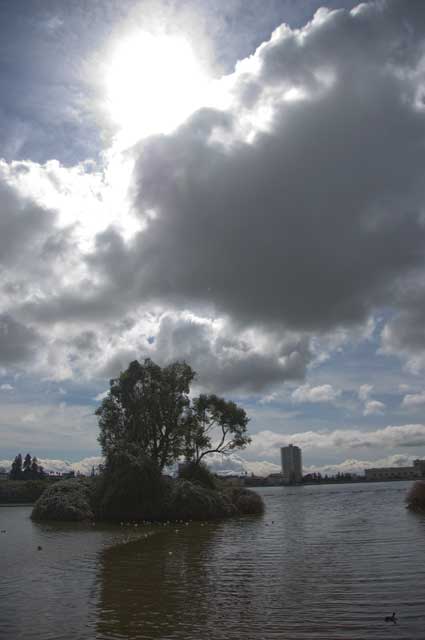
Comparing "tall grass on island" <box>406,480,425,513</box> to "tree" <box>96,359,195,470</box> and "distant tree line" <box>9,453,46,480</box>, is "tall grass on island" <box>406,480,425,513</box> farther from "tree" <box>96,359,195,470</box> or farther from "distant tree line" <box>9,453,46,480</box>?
"distant tree line" <box>9,453,46,480</box>

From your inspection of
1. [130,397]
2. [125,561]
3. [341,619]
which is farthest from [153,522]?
[341,619]

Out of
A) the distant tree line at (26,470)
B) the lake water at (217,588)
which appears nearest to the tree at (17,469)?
the distant tree line at (26,470)

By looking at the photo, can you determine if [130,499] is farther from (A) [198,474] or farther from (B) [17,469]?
(B) [17,469]

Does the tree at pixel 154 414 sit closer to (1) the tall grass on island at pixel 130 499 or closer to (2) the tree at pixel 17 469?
(1) the tall grass on island at pixel 130 499

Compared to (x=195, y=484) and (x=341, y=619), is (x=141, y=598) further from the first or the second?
(x=195, y=484)

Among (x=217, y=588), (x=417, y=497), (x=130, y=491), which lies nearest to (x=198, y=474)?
(x=130, y=491)

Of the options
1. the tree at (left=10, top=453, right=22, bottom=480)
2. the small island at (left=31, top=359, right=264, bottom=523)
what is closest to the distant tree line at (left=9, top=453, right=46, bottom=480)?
the tree at (left=10, top=453, right=22, bottom=480)

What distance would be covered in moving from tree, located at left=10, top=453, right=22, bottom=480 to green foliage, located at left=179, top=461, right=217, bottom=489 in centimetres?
13915

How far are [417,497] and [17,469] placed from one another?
160652mm

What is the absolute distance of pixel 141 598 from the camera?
13.7m

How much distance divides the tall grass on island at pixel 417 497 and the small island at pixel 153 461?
14.4 m

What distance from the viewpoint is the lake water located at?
10.8 m

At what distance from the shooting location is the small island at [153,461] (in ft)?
142

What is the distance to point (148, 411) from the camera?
51.6m
